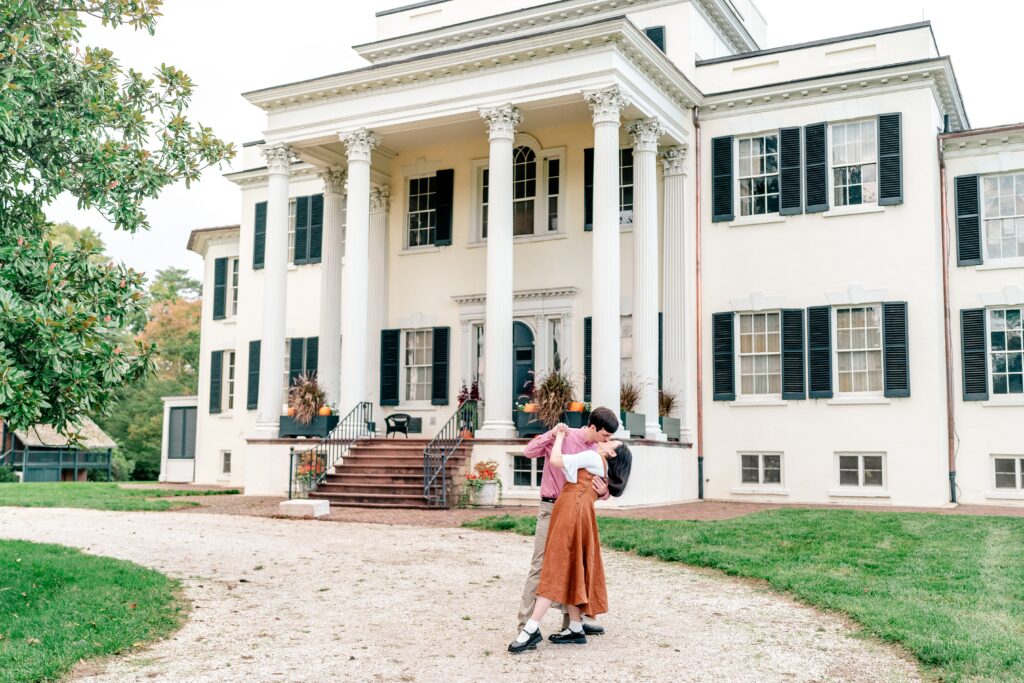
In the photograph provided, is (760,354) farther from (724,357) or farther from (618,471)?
(618,471)

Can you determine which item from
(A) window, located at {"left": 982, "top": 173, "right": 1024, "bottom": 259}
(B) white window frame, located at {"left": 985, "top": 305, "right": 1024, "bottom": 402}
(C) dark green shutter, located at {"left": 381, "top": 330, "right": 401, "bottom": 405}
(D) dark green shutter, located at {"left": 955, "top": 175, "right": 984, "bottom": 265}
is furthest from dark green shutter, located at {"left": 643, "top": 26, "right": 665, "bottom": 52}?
(B) white window frame, located at {"left": 985, "top": 305, "right": 1024, "bottom": 402}

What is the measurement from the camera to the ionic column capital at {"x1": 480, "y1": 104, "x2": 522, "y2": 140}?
752 inches

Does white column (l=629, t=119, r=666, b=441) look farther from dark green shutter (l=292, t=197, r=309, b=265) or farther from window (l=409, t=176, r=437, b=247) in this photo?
dark green shutter (l=292, t=197, r=309, b=265)

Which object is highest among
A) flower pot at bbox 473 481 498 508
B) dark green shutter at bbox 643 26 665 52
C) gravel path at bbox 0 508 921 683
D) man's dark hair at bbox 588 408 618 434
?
dark green shutter at bbox 643 26 665 52

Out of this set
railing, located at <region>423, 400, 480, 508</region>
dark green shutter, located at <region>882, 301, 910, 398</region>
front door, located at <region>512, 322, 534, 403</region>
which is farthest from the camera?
front door, located at <region>512, 322, 534, 403</region>

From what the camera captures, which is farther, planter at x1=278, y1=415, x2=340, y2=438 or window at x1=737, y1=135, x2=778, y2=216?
window at x1=737, y1=135, x2=778, y2=216

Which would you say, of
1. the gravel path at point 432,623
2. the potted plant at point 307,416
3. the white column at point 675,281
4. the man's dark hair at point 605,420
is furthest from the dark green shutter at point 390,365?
the man's dark hair at point 605,420

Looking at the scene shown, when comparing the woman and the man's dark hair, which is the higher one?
the man's dark hair

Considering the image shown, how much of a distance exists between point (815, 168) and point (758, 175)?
116 centimetres

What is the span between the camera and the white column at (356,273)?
65.3ft

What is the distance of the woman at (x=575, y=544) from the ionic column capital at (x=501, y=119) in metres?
12.7

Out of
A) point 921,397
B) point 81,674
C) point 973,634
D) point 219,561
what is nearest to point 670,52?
point 921,397

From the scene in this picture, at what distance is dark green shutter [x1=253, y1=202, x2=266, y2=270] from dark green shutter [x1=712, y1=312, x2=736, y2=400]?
40.9 feet

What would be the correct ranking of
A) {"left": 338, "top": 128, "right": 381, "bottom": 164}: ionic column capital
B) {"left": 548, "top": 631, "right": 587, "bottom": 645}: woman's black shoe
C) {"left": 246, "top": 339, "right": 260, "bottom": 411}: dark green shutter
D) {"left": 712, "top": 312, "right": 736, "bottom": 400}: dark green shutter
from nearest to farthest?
{"left": 548, "top": 631, "right": 587, "bottom": 645}: woman's black shoe → {"left": 712, "top": 312, "right": 736, "bottom": 400}: dark green shutter → {"left": 338, "top": 128, "right": 381, "bottom": 164}: ionic column capital → {"left": 246, "top": 339, "right": 260, "bottom": 411}: dark green shutter
